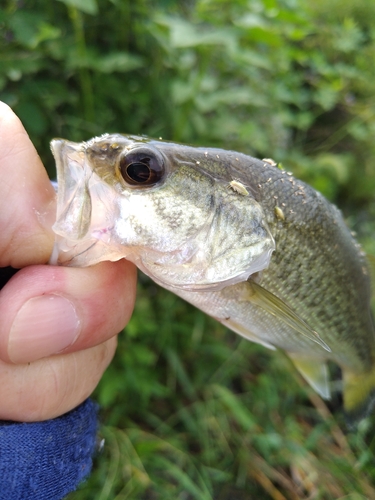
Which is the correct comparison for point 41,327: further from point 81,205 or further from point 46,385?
point 81,205

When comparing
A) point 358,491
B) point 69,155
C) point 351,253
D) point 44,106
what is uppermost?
point 69,155

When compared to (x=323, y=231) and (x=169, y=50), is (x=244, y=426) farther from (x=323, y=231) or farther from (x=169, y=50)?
(x=169, y=50)

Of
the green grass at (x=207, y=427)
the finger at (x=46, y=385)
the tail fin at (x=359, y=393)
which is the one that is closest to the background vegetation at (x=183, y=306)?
the green grass at (x=207, y=427)

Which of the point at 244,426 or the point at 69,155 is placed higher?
the point at 69,155

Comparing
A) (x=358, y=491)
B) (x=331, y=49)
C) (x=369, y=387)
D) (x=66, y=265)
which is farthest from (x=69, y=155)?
(x=331, y=49)

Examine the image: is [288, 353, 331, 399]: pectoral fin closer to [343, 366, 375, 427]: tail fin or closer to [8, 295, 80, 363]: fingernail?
[343, 366, 375, 427]: tail fin

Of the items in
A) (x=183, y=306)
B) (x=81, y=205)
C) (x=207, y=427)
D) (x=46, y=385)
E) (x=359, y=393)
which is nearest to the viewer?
(x=81, y=205)

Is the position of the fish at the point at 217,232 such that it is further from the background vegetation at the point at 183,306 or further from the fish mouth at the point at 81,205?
the background vegetation at the point at 183,306

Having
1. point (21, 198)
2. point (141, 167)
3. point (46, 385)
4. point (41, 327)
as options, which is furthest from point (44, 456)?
point (141, 167)
